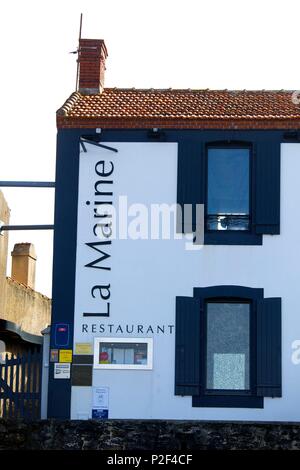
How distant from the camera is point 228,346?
66.0 ft

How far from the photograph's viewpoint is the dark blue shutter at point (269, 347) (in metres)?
19.8

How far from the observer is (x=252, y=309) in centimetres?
2016

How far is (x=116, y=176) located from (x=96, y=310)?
9.13 feet

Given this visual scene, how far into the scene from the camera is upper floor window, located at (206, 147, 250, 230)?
2062 cm

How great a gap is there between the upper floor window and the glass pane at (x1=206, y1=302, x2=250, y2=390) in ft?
5.58

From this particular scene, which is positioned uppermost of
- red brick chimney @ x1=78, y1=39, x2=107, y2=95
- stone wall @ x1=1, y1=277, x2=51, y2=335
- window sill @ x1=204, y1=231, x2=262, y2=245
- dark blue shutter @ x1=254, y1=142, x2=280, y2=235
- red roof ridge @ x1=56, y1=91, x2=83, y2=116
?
red brick chimney @ x1=78, y1=39, x2=107, y2=95

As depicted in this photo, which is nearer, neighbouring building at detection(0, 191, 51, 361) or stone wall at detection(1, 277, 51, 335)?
neighbouring building at detection(0, 191, 51, 361)

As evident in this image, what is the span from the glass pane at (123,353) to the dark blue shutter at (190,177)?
251 centimetres

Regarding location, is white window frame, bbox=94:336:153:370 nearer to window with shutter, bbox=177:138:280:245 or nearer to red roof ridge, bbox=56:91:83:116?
window with shutter, bbox=177:138:280:245

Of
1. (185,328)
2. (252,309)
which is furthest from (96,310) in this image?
(252,309)

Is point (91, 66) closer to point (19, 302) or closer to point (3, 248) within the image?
point (3, 248)

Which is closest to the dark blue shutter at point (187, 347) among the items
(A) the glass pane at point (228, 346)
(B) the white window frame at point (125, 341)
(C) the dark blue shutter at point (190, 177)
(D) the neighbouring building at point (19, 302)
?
(A) the glass pane at point (228, 346)

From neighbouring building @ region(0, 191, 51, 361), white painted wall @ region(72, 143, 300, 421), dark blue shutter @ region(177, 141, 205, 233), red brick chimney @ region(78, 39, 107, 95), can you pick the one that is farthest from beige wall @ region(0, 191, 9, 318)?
dark blue shutter @ region(177, 141, 205, 233)
